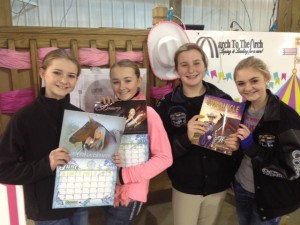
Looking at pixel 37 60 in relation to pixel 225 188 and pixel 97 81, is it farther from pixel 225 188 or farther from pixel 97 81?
pixel 225 188

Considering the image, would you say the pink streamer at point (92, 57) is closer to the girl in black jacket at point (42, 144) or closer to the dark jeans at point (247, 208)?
the girl in black jacket at point (42, 144)

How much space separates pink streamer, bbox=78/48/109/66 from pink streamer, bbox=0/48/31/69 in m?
0.30

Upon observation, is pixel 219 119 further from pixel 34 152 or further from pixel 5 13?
pixel 5 13

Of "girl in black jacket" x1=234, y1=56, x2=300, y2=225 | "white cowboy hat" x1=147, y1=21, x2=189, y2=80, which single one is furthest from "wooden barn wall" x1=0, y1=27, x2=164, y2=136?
"girl in black jacket" x1=234, y1=56, x2=300, y2=225

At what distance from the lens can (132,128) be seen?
118 centimetres

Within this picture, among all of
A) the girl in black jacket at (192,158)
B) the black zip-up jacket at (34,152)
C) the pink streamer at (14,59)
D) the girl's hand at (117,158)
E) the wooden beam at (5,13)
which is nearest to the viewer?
the black zip-up jacket at (34,152)

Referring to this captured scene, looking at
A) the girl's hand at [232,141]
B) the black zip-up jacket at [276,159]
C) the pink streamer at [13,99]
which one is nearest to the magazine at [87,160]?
the girl's hand at [232,141]

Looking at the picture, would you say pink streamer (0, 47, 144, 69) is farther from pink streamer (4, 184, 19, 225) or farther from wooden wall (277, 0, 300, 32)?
wooden wall (277, 0, 300, 32)

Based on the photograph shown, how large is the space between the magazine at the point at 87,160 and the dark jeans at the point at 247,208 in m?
0.63

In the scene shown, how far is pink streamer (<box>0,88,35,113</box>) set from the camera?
1567 millimetres

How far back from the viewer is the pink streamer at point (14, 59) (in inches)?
60.2

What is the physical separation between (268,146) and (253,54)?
49.8 inches

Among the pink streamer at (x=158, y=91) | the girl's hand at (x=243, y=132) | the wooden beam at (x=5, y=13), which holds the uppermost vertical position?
the wooden beam at (x=5, y=13)

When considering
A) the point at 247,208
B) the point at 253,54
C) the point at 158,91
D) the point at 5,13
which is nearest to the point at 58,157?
the point at 247,208
